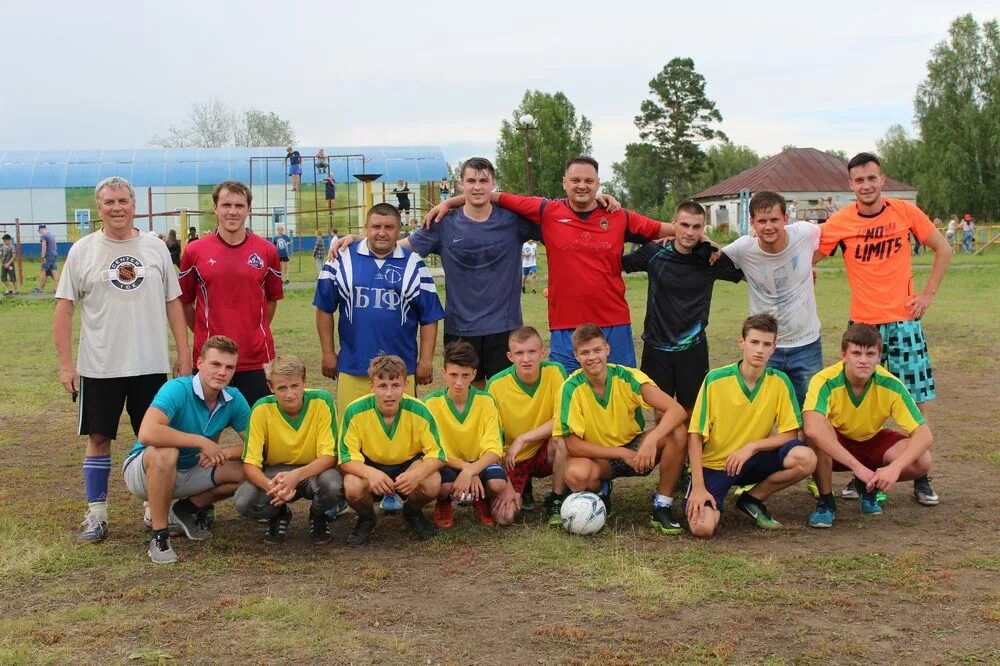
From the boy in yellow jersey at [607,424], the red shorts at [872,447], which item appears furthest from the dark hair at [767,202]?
the red shorts at [872,447]

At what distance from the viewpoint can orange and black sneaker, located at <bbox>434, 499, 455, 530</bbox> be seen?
5.63 meters

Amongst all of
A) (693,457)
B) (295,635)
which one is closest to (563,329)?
(693,457)

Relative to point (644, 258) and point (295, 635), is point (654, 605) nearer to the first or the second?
point (295, 635)

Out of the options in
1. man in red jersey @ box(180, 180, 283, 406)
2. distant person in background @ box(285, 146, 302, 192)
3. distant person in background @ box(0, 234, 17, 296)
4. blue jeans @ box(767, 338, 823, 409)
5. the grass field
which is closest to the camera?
the grass field

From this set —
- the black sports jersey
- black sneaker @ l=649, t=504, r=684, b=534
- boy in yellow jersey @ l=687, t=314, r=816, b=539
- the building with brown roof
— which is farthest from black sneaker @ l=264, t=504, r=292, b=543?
the building with brown roof

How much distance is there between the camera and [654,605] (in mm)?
4227

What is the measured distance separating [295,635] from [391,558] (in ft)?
3.88

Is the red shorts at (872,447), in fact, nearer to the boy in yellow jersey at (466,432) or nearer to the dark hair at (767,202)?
the dark hair at (767,202)

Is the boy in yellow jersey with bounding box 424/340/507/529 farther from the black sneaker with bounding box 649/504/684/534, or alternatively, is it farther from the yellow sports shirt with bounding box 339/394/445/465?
the black sneaker with bounding box 649/504/684/534

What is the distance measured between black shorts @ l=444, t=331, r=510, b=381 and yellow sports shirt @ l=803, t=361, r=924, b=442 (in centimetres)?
187

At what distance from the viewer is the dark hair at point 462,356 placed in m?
5.64

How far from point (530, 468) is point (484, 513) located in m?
0.47

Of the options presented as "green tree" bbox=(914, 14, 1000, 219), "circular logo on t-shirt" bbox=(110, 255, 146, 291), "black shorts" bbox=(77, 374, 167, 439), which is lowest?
"black shorts" bbox=(77, 374, 167, 439)

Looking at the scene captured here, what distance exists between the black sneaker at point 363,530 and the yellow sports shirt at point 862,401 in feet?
8.40
